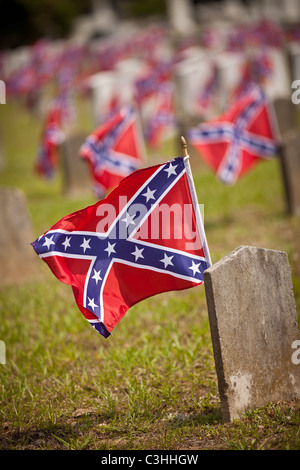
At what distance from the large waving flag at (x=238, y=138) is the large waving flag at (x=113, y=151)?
114 cm

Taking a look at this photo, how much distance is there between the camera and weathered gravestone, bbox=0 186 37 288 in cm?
693

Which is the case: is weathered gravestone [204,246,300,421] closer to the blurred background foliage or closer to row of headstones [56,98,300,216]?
row of headstones [56,98,300,216]

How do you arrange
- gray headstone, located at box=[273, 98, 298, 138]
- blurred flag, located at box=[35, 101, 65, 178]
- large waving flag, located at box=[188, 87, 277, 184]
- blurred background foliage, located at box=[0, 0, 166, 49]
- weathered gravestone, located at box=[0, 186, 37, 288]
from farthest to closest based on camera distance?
blurred background foliage, located at box=[0, 0, 166, 49] → gray headstone, located at box=[273, 98, 298, 138] → blurred flag, located at box=[35, 101, 65, 178] → large waving flag, located at box=[188, 87, 277, 184] → weathered gravestone, located at box=[0, 186, 37, 288]

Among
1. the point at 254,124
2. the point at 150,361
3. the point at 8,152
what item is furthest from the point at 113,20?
the point at 150,361

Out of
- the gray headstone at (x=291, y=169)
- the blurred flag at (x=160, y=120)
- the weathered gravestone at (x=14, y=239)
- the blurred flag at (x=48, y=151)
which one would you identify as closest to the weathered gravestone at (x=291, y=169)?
the gray headstone at (x=291, y=169)

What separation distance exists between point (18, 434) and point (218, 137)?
196 inches

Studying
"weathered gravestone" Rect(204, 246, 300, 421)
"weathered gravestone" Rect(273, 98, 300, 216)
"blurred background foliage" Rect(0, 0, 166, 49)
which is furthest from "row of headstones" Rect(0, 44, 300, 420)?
"blurred background foliage" Rect(0, 0, 166, 49)

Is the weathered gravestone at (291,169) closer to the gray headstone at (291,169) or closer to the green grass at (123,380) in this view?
the gray headstone at (291,169)

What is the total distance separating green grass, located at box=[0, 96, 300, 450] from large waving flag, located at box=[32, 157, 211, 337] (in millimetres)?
752

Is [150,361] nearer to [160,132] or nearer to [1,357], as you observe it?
[1,357]

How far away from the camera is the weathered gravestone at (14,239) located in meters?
6.93

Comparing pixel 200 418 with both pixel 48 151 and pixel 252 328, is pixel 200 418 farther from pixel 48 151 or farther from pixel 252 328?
pixel 48 151

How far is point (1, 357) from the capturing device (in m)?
4.76

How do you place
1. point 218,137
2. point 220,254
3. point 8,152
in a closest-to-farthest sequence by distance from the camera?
point 220,254 < point 218,137 < point 8,152
